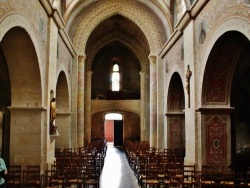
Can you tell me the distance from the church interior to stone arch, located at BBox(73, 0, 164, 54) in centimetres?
6

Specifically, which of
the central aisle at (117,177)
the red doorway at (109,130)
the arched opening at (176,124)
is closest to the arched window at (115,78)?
the red doorway at (109,130)

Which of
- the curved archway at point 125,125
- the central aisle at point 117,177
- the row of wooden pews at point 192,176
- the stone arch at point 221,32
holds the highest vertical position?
the stone arch at point 221,32

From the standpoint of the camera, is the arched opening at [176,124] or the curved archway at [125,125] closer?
the arched opening at [176,124]

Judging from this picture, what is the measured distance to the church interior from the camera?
10227mm

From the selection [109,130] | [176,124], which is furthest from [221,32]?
[109,130]

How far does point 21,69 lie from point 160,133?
10961mm

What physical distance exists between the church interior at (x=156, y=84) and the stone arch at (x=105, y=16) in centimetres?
6

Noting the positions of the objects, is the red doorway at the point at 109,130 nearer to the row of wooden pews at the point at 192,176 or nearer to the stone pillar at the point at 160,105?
the stone pillar at the point at 160,105

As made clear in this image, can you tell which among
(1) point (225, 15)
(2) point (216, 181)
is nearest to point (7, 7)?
(1) point (225, 15)

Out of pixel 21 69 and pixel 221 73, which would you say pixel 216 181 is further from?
pixel 21 69

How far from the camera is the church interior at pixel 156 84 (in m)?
10.2

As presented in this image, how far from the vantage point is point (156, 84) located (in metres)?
21.0

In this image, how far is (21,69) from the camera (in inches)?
439

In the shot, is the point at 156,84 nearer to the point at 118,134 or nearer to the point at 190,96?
the point at 190,96
